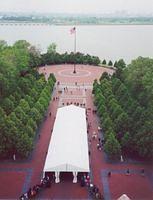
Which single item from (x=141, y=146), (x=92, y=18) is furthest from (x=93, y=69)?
(x=92, y=18)

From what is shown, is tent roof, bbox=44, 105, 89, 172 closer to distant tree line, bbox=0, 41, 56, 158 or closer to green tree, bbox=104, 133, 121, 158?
green tree, bbox=104, 133, 121, 158

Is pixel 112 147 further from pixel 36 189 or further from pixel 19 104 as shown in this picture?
pixel 19 104

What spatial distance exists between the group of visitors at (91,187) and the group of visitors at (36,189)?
1868 mm

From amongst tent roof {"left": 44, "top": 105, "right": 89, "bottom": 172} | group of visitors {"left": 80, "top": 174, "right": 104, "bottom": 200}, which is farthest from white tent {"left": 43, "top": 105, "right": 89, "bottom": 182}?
group of visitors {"left": 80, "top": 174, "right": 104, "bottom": 200}

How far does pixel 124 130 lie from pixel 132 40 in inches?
2535

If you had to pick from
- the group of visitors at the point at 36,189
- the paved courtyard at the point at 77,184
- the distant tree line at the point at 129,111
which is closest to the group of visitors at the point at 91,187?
the paved courtyard at the point at 77,184

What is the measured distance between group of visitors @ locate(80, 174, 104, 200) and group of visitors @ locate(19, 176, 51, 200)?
1868 mm

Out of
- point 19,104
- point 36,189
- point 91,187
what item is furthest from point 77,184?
point 19,104

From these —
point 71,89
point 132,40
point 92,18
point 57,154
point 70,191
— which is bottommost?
point 70,191

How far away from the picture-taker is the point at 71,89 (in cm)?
4350

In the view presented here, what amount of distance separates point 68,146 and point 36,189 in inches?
155

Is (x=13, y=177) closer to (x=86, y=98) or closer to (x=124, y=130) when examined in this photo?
(x=124, y=130)

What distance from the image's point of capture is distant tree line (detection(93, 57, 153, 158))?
2395 centimetres

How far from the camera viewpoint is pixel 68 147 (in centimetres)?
2333
